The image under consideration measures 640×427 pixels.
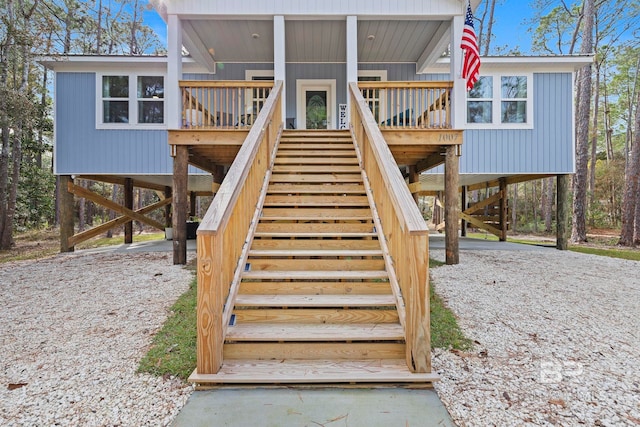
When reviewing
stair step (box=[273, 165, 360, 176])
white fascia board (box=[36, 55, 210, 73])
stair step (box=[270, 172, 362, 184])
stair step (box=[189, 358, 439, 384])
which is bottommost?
stair step (box=[189, 358, 439, 384])

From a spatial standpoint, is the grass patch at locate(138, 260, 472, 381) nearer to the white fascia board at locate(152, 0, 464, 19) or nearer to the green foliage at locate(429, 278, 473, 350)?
the green foliage at locate(429, 278, 473, 350)

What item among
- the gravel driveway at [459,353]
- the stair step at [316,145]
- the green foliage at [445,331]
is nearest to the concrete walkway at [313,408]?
the gravel driveway at [459,353]

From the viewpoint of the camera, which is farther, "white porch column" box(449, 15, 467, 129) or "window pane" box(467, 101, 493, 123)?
"window pane" box(467, 101, 493, 123)

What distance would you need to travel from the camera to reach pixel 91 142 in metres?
8.20

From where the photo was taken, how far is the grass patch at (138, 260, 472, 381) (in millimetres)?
2557

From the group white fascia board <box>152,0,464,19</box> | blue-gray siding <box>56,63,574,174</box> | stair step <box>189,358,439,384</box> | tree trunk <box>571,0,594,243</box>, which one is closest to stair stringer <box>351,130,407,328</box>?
stair step <box>189,358,439,384</box>

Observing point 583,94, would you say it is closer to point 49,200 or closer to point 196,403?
point 196,403

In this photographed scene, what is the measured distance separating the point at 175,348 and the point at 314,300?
128 centimetres

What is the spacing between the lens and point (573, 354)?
276cm

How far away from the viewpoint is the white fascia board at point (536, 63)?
Answer: 25.8ft

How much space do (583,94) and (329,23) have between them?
8.84 metres

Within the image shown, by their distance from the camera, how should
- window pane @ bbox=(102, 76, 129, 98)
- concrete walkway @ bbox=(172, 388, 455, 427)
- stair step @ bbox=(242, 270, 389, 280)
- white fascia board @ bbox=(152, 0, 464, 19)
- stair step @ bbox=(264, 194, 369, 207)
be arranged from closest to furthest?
concrete walkway @ bbox=(172, 388, 455, 427) → stair step @ bbox=(242, 270, 389, 280) → stair step @ bbox=(264, 194, 369, 207) → white fascia board @ bbox=(152, 0, 464, 19) → window pane @ bbox=(102, 76, 129, 98)

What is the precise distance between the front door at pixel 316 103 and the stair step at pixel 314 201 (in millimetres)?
5310

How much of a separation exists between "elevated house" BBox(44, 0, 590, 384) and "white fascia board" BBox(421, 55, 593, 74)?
5 centimetres
